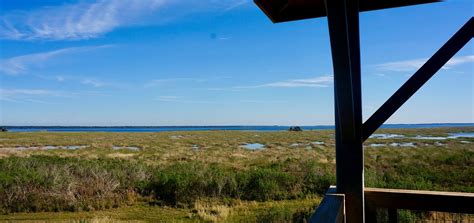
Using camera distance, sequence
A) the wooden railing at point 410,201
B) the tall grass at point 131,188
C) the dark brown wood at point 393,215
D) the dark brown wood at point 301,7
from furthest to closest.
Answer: the tall grass at point 131,188
the dark brown wood at point 301,7
the dark brown wood at point 393,215
the wooden railing at point 410,201

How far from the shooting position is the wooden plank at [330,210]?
1.82 metres

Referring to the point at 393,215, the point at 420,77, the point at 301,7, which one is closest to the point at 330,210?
the point at 393,215

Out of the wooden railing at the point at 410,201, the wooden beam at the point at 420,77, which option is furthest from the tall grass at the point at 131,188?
the wooden beam at the point at 420,77

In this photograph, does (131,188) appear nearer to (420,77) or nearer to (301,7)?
(301,7)

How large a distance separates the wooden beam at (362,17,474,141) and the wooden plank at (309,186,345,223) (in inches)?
17.4

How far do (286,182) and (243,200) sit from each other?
1.84m

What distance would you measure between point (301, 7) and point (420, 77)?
1.10 m

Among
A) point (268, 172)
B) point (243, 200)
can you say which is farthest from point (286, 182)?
point (243, 200)

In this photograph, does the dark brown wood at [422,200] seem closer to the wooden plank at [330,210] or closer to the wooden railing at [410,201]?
the wooden railing at [410,201]

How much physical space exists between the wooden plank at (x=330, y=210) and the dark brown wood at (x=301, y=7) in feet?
4.63

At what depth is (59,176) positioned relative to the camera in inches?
439

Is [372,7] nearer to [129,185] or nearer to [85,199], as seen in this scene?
[85,199]

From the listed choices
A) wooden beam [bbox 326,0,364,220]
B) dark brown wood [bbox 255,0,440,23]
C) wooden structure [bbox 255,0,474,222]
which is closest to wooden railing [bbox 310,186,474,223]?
wooden structure [bbox 255,0,474,222]

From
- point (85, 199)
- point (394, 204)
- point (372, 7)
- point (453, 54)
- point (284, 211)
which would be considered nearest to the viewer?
point (453, 54)
